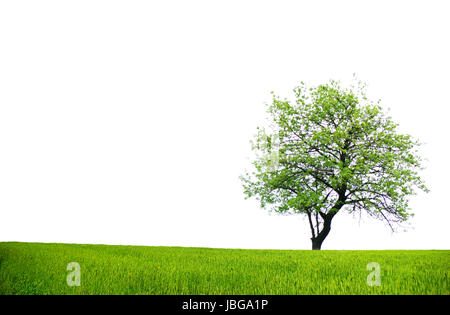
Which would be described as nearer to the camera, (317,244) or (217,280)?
(217,280)

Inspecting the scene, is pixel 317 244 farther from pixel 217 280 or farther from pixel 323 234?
pixel 217 280

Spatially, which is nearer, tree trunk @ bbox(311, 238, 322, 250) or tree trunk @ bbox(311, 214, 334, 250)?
tree trunk @ bbox(311, 214, 334, 250)

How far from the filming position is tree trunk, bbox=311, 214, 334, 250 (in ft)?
68.0

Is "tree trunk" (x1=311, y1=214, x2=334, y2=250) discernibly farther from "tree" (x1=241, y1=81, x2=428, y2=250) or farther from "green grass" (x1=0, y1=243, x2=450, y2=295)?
"green grass" (x1=0, y1=243, x2=450, y2=295)

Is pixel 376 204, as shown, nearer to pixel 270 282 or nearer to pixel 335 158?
pixel 335 158

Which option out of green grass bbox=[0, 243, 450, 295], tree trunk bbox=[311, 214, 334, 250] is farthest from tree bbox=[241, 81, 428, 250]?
green grass bbox=[0, 243, 450, 295]

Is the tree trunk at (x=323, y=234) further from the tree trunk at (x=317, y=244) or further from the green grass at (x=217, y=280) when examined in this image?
the green grass at (x=217, y=280)

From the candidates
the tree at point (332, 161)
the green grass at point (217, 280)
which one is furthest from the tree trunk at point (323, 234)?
the green grass at point (217, 280)

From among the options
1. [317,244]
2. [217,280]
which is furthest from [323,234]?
[217,280]

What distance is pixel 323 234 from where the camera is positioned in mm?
21062
